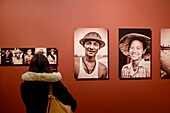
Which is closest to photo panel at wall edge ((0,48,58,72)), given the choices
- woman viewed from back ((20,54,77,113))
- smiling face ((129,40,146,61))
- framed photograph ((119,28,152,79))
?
framed photograph ((119,28,152,79))

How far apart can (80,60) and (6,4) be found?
128 centimetres

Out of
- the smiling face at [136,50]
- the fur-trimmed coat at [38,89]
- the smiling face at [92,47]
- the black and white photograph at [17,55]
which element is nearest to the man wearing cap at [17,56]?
the black and white photograph at [17,55]

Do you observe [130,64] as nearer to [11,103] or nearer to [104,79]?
[104,79]

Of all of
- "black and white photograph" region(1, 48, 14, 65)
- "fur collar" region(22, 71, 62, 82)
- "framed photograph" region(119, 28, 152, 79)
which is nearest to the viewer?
"fur collar" region(22, 71, 62, 82)

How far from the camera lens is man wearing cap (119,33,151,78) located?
3992 millimetres

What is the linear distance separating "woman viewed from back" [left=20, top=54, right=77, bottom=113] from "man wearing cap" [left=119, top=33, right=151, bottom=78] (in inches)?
61.4

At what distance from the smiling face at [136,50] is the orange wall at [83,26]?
0.20 metres

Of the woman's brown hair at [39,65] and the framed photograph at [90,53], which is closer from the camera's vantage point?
the woman's brown hair at [39,65]

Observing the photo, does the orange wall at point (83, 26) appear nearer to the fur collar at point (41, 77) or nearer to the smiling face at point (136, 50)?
the smiling face at point (136, 50)

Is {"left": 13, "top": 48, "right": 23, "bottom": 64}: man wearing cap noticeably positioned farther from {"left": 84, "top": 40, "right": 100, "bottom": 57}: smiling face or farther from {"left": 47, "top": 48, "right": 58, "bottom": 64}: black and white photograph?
{"left": 84, "top": 40, "right": 100, "bottom": 57}: smiling face

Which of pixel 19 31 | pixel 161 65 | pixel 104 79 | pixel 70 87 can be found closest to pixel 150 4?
pixel 161 65

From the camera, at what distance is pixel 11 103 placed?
12.7 feet

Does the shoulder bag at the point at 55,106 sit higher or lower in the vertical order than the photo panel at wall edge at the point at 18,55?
lower

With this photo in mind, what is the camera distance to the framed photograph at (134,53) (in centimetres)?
399
